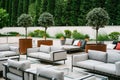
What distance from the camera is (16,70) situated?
17.5ft

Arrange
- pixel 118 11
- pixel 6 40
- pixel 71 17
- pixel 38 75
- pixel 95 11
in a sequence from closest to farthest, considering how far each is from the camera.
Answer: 1. pixel 38 75
2. pixel 95 11
3. pixel 118 11
4. pixel 6 40
5. pixel 71 17

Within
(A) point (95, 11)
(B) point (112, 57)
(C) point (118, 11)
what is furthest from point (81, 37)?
(B) point (112, 57)

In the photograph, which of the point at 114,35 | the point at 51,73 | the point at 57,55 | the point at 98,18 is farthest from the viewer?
the point at 114,35

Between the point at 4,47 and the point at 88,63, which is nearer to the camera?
the point at 88,63

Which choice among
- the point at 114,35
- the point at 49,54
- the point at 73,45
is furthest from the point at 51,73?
the point at 114,35

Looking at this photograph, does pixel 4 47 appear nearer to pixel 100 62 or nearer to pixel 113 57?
pixel 100 62

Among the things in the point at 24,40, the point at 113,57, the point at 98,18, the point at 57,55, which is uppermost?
the point at 98,18

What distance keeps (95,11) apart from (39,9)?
14181 mm

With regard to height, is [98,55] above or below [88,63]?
above

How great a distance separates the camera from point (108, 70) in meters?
5.79

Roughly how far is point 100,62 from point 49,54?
7.80 feet

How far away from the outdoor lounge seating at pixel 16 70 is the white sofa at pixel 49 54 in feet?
7.83

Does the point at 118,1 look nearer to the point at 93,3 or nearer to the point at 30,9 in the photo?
the point at 93,3

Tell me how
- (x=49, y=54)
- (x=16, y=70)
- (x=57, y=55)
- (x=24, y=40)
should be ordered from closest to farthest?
(x=16, y=70) < (x=57, y=55) < (x=49, y=54) < (x=24, y=40)
